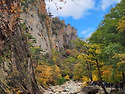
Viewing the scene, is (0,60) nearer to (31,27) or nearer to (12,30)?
(12,30)

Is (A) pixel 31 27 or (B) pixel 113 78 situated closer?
(B) pixel 113 78

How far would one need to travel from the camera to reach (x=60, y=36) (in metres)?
72.4

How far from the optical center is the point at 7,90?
5707 mm

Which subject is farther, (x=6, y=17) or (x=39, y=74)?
A: (x=39, y=74)

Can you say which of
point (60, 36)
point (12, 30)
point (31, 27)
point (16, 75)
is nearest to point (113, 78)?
point (16, 75)

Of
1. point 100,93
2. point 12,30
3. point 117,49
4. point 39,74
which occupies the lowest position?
point 100,93

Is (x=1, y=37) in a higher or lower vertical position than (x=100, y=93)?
higher

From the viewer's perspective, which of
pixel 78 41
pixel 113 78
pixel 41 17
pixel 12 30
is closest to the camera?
pixel 12 30

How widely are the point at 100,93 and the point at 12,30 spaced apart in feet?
36.7

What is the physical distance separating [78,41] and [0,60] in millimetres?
8154

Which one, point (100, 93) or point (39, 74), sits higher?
point (39, 74)

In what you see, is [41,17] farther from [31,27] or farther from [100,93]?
[100,93]

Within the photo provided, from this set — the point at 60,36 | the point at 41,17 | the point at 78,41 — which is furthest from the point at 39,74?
the point at 60,36

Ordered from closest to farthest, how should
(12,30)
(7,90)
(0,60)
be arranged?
1. (7,90)
2. (0,60)
3. (12,30)
